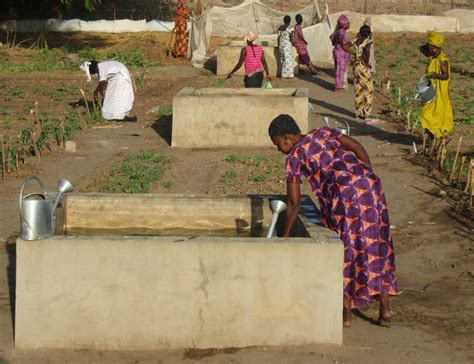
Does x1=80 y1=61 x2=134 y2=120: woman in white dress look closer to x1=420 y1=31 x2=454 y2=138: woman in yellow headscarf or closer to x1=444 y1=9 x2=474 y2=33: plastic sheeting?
x1=420 y1=31 x2=454 y2=138: woman in yellow headscarf

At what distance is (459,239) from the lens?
9023 millimetres

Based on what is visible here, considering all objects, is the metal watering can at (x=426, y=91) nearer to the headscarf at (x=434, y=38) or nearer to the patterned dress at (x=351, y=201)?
the headscarf at (x=434, y=38)

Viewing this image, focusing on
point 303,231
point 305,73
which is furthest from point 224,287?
point 305,73

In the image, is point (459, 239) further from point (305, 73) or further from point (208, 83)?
point (305, 73)

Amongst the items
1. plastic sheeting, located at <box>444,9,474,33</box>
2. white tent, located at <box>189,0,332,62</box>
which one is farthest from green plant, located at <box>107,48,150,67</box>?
plastic sheeting, located at <box>444,9,474,33</box>

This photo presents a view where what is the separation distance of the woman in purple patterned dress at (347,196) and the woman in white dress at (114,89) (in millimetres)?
9557

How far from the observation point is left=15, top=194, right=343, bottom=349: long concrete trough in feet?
19.1

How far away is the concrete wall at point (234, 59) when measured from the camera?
22188 millimetres

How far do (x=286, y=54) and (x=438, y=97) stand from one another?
9.90 m

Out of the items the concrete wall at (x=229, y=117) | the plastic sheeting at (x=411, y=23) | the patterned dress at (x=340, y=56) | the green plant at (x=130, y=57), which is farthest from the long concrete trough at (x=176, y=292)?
the plastic sheeting at (x=411, y=23)

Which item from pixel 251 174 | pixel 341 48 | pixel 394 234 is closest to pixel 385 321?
pixel 394 234

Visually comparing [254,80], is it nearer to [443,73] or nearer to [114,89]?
[114,89]

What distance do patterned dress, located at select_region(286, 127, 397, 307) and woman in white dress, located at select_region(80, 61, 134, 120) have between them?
9635 millimetres

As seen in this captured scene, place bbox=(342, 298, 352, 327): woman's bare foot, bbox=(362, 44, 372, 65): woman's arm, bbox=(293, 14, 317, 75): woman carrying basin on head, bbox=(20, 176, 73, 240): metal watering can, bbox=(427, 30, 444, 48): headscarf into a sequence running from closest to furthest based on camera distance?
bbox=(20, 176, 73, 240): metal watering can
bbox=(342, 298, 352, 327): woman's bare foot
bbox=(427, 30, 444, 48): headscarf
bbox=(362, 44, 372, 65): woman's arm
bbox=(293, 14, 317, 75): woman carrying basin on head
